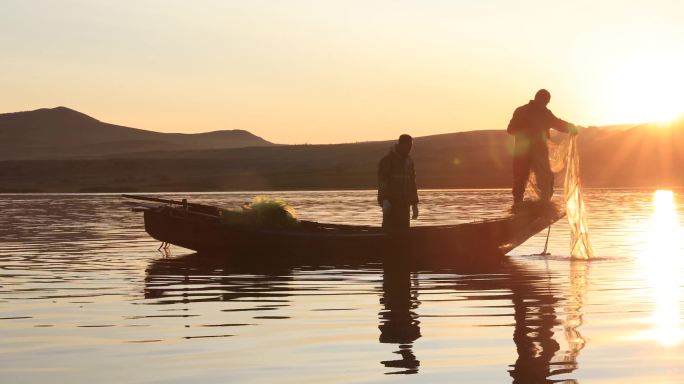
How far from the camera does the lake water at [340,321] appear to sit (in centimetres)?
1017

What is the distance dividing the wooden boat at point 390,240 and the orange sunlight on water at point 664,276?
254 centimetres

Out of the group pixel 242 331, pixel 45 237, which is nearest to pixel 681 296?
pixel 242 331

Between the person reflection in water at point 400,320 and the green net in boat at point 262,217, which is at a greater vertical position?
the green net in boat at point 262,217

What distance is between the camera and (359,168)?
404 feet

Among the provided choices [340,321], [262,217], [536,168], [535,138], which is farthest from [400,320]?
[262,217]

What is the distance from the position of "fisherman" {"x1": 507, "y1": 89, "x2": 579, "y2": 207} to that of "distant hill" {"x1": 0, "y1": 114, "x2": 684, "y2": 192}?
79.0 metres

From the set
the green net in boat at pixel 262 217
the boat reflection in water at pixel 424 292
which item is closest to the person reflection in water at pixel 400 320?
the boat reflection in water at pixel 424 292

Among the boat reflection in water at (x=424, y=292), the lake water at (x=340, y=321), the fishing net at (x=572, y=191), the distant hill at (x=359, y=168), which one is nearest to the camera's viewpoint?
the lake water at (x=340, y=321)

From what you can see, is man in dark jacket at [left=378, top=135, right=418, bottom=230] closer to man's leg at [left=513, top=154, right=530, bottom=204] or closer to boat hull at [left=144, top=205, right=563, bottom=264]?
boat hull at [left=144, top=205, right=563, bottom=264]

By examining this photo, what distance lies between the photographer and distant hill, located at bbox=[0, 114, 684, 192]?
107438 mm

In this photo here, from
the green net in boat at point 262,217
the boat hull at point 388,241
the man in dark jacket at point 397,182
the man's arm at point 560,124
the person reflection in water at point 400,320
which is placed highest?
the man's arm at point 560,124

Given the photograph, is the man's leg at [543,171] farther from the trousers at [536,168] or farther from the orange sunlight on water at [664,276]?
the orange sunlight on water at [664,276]

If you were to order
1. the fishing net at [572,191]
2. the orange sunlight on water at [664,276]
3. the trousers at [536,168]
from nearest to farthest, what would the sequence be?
1. the orange sunlight on water at [664,276]
2. the trousers at [536,168]
3. the fishing net at [572,191]

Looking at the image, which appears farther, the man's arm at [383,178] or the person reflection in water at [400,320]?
the man's arm at [383,178]
